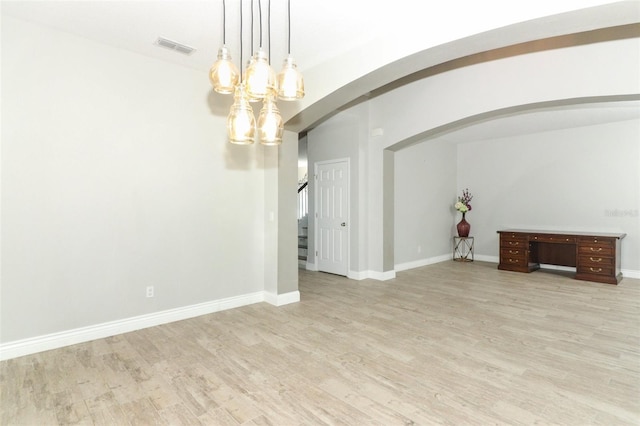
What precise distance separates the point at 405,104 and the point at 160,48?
3869mm

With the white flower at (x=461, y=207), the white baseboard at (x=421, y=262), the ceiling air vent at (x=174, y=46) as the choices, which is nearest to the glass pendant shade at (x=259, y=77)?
the ceiling air vent at (x=174, y=46)

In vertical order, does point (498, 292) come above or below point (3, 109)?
below

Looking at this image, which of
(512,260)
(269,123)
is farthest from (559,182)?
(269,123)

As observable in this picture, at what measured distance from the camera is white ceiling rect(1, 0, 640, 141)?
102 inches

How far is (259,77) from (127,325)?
3.09 metres

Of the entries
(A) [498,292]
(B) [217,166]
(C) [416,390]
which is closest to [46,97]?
(B) [217,166]

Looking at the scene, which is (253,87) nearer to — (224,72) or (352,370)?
(224,72)

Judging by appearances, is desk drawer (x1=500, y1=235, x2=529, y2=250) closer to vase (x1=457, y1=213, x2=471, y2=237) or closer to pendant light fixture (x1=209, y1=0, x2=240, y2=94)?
vase (x1=457, y1=213, x2=471, y2=237)

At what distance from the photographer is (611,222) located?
6.50m

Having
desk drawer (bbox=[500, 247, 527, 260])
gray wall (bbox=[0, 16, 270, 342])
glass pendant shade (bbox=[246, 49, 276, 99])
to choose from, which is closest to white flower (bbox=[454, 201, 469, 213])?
desk drawer (bbox=[500, 247, 527, 260])

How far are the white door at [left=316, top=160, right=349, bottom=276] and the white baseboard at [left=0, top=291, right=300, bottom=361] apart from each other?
6.46ft

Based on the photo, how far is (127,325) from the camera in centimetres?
362

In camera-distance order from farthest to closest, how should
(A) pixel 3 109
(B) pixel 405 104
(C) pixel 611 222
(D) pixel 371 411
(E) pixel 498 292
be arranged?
(C) pixel 611 222, (B) pixel 405 104, (E) pixel 498 292, (A) pixel 3 109, (D) pixel 371 411

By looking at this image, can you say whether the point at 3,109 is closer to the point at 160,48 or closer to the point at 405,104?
the point at 160,48
